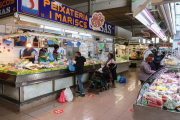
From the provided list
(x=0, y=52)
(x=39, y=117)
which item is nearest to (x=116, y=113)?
(x=39, y=117)

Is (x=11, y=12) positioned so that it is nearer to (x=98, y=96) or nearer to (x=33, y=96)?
(x=33, y=96)

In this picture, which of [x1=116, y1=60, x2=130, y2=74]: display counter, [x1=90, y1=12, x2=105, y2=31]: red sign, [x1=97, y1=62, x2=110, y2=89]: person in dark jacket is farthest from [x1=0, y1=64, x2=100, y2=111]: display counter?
[x1=116, y1=60, x2=130, y2=74]: display counter

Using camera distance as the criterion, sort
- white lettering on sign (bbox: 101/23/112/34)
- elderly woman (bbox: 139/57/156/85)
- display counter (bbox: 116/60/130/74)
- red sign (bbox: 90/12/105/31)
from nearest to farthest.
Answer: elderly woman (bbox: 139/57/156/85) < red sign (bbox: 90/12/105/31) < white lettering on sign (bbox: 101/23/112/34) < display counter (bbox: 116/60/130/74)

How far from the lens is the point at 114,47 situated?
389 inches

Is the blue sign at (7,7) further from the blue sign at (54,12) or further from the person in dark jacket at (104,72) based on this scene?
the person in dark jacket at (104,72)

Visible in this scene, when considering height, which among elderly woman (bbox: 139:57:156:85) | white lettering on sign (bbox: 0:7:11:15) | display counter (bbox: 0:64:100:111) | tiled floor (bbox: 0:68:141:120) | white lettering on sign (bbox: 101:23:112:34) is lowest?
tiled floor (bbox: 0:68:141:120)

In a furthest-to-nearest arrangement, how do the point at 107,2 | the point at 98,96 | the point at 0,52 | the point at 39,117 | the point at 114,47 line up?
the point at 114,47 < the point at 107,2 < the point at 0,52 < the point at 98,96 < the point at 39,117

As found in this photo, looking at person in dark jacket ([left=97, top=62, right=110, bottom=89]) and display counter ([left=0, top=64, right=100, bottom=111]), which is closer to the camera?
display counter ([left=0, top=64, right=100, bottom=111])

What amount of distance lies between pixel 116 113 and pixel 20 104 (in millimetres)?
2814

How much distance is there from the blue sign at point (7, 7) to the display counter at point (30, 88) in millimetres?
1876

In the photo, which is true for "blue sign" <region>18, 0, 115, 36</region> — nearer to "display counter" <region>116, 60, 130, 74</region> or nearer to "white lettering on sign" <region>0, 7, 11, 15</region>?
"white lettering on sign" <region>0, 7, 11, 15</region>

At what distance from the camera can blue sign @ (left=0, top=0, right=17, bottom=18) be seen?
13.3ft

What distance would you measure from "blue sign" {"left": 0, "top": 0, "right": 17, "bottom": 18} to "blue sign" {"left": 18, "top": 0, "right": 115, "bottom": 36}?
0.51 feet

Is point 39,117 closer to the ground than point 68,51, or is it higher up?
closer to the ground
